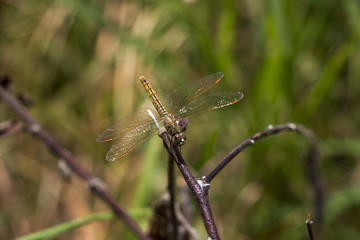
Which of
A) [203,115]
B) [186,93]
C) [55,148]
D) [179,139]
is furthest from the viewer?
[203,115]

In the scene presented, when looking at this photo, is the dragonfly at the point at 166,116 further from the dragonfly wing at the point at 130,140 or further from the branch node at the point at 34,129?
the branch node at the point at 34,129

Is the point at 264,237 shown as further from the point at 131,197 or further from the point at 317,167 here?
the point at 131,197

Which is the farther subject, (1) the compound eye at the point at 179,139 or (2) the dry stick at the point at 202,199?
(1) the compound eye at the point at 179,139

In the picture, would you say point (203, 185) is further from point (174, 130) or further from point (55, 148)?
point (55, 148)

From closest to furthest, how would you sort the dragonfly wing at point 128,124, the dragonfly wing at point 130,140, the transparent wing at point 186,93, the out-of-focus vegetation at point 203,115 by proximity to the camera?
the dragonfly wing at point 130,140
the dragonfly wing at point 128,124
the transparent wing at point 186,93
the out-of-focus vegetation at point 203,115

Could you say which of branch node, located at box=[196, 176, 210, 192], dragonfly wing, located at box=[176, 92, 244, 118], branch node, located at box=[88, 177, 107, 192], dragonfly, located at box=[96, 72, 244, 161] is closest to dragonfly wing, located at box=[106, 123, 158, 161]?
dragonfly, located at box=[96, 72, 244, 161]

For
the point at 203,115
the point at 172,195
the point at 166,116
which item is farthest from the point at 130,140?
the point at 203,115

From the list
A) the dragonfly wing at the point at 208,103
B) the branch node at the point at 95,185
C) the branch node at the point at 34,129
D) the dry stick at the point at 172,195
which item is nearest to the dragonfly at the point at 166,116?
the dragonfly wing at the point at 208,103
